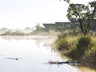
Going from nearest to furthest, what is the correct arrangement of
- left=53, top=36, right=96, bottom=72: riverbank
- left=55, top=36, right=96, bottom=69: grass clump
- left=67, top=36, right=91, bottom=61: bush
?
left=53, top=36, right=96, bottom=72: riverbank
left=55, top=36, right=96, bottom=69: grass clump
left=67, top=36, right=91, bottom=61: bush

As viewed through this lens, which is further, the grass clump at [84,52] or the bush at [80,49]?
the bush at [80,49]

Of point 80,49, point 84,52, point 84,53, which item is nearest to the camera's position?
point 84,53

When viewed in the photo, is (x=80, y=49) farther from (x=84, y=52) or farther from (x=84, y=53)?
(x=84, y=53)

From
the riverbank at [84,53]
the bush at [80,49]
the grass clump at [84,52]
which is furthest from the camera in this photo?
the bush at [80,49]

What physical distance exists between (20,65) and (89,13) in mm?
11264

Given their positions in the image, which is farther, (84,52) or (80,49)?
(80,49)

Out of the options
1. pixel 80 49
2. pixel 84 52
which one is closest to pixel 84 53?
pixel 84 52

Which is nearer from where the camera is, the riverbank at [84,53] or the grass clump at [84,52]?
the riverbank at [84,53]

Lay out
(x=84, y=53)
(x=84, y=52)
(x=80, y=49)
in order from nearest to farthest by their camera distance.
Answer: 1. (x=84, y=53)
2. (x=84, y=52)
3. (x=80, y=49)

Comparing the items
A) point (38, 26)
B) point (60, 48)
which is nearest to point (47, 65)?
point (60, 48)

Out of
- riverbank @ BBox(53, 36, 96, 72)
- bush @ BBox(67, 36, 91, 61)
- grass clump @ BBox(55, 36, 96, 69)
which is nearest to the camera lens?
riverbank @ BBox(53, 36, 96, 72)

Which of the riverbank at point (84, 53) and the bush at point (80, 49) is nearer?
the riverbank at point (84, 53)

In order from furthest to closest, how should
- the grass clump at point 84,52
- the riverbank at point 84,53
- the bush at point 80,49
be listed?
the bush at point 80,49, the grass clump at point 84,52, the riverbank at point 84,53

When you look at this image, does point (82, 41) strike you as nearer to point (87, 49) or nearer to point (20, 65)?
point (87, 49)
